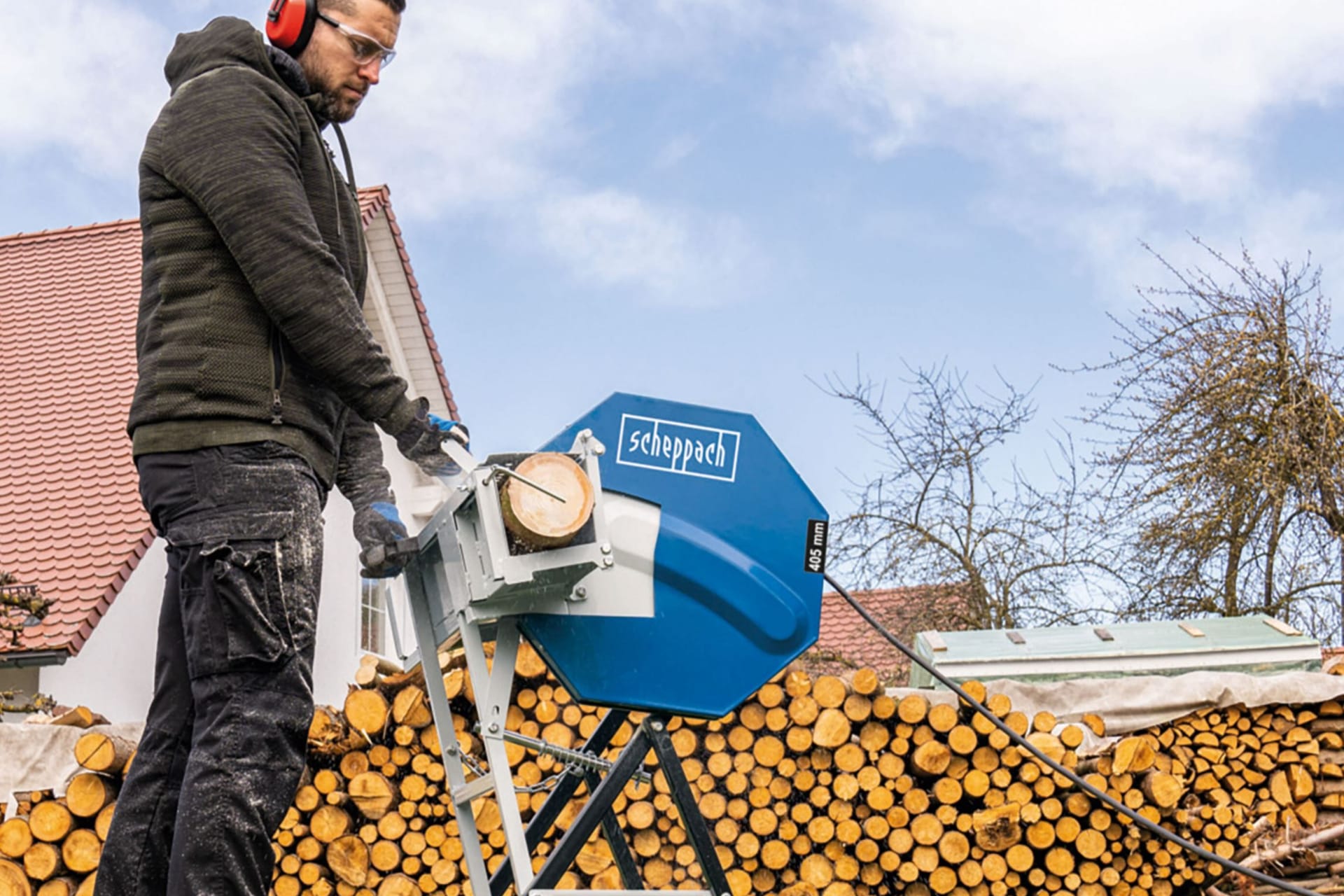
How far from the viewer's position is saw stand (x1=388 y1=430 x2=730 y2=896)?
236 centimetres

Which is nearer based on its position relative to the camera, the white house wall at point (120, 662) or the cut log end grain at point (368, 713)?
the cut log end grain at point (368, 713)

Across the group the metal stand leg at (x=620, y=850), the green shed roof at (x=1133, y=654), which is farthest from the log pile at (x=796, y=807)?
the metal stand leg at (x=620, y=850)

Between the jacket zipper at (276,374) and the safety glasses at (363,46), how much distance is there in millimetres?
600

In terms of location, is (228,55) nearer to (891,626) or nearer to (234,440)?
(234,440)

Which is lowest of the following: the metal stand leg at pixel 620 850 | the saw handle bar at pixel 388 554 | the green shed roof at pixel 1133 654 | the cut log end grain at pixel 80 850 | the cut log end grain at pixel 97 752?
the cut log end grain at pixel 80 850

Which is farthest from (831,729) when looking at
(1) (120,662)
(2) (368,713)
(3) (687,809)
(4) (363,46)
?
(1) (120,662)

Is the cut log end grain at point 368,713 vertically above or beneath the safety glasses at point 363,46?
beneath

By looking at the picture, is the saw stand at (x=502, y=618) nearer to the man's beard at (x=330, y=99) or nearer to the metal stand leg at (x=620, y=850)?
the metal stand leg at (x=620, y=850)

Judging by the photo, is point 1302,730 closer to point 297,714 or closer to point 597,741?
point 597,741

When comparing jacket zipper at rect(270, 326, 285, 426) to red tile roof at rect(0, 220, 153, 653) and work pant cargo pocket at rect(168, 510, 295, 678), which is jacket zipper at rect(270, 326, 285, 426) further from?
red tile roof at rect(0, 220, 153, 653)

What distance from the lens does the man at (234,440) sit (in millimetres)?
2227

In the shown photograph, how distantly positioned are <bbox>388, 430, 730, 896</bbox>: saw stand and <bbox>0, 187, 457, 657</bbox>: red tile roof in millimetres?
7875

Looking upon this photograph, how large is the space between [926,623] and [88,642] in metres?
8.02

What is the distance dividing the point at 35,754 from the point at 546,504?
3.66 metres
